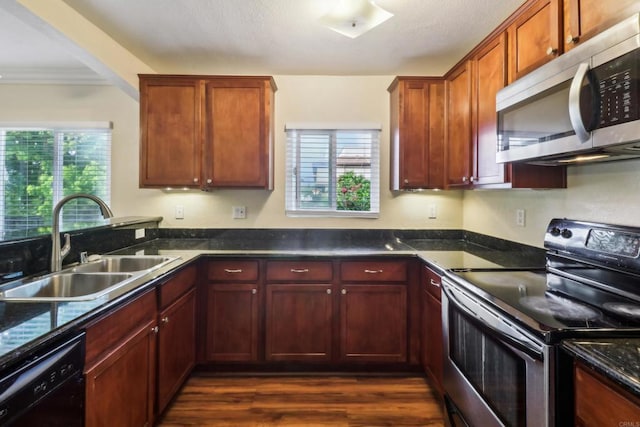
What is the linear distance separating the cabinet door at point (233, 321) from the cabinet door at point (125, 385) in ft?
2.02

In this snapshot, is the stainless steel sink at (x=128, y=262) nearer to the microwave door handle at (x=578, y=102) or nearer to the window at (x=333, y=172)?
the window at (x=333, y=172)

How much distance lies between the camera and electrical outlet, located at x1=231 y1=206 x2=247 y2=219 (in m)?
2.92

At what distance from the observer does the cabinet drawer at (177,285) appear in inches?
70.0

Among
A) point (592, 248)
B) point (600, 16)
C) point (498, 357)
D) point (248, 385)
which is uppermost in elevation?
point (600, 16)

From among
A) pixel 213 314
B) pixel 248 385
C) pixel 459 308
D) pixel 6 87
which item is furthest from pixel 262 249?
pixel 6 87

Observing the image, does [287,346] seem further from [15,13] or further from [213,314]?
[15,13]

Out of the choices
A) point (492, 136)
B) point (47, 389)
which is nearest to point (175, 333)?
point (47, 389)

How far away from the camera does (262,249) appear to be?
2422 millimetres

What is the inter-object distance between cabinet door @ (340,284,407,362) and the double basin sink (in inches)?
47.5

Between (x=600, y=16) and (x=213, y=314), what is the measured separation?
249cm

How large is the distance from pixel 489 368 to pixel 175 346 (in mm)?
1651

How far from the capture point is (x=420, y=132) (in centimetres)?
261

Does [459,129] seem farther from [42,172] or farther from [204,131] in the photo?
[42,172]

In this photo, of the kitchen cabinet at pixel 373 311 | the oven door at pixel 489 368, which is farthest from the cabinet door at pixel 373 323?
the oven door at pixel 489 368
